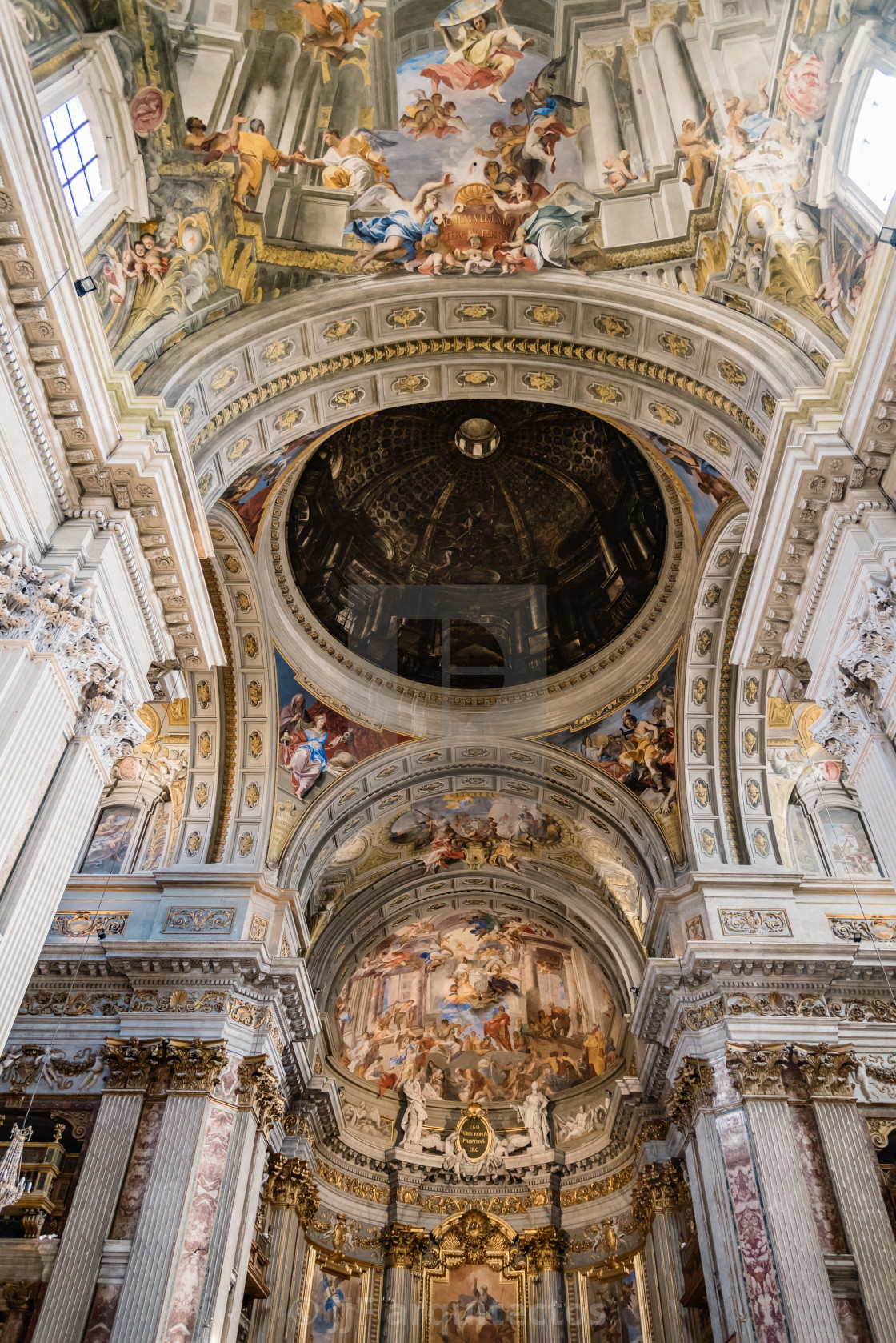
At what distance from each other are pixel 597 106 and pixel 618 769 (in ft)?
37.0

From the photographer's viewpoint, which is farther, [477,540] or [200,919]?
[477,540]

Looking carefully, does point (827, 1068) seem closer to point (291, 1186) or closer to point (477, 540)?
point (291, 1186)

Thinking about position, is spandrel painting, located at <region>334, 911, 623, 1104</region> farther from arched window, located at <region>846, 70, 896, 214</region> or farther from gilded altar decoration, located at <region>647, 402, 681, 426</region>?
arched window, located at <region>846, 70, 896, 214</region>

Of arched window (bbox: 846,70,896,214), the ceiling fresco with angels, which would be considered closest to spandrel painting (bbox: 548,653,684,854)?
the ceiling fresco with angels

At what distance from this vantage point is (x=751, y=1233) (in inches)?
508

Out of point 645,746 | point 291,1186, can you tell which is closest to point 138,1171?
point 291,1186

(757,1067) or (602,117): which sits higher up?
(602,117)

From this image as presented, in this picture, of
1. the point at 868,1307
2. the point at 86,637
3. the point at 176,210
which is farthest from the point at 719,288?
the point at 868,1307

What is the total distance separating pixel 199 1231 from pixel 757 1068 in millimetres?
7945

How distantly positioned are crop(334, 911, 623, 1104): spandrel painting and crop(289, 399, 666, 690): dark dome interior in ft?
24.8

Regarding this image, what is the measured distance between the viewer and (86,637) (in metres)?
9.13

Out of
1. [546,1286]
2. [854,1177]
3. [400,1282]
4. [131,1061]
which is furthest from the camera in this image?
[400,1282]

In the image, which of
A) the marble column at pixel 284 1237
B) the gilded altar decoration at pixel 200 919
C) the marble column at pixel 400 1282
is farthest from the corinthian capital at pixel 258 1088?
the marble column at pixel 400 1282

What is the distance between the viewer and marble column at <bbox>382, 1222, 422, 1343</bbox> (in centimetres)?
1956
